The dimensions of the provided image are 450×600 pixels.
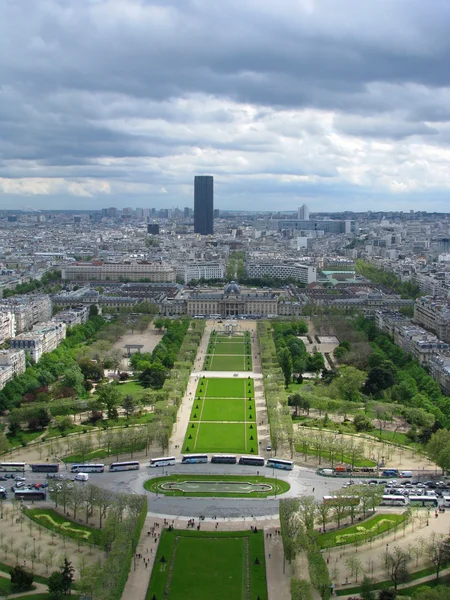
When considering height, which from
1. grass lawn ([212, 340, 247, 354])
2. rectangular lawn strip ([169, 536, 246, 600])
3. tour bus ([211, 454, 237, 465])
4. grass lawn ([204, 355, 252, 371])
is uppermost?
grass lawn ([212, 340, 247, 354])

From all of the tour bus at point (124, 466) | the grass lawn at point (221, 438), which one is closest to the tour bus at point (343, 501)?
the grass lawn at point (221, 438)

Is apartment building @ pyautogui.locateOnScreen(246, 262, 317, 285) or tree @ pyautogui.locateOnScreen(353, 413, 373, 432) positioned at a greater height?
apartment building @ pyautogui.locateOnScreen(246, 262, 317, 285)

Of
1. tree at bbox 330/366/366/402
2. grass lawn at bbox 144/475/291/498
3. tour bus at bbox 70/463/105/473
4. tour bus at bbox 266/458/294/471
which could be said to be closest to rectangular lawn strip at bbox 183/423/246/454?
tour bus at bbox 266/458/294/471

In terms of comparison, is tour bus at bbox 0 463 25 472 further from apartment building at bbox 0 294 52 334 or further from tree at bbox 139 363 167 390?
apartment building at bbox 0 294 52 334

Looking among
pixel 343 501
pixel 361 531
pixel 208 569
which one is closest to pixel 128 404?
pixel 343 501

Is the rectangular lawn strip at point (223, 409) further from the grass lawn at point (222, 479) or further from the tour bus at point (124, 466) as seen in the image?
the grass lawn at point (222, 479)

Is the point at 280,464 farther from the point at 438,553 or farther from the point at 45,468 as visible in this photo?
the point at 45,468

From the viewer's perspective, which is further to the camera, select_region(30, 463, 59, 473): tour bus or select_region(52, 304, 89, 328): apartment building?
select_region(52, 304, 89, 328): apartment building

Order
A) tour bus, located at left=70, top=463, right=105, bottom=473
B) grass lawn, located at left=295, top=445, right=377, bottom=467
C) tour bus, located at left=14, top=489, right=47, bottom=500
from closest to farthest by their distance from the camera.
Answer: tour bus, located at left=14, top=489, right=47, bottom=500
tour bus, located at left=70, top=463, right=105, bottom=473
grass lawn, located at left=295, top=445, right=377, bottom=467
